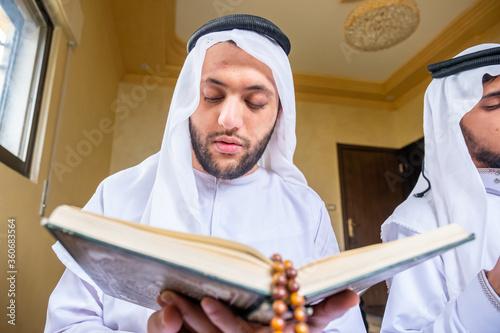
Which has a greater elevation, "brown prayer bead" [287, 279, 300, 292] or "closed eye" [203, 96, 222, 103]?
"closed eye" [203, 96, 222, 103]

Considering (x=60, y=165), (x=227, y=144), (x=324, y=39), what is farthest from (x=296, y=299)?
(x=324, y=39)

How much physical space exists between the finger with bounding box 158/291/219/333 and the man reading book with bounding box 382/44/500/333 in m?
Result: 0.67

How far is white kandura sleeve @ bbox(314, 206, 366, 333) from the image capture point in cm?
99

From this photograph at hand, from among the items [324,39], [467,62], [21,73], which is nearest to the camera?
[467,62]

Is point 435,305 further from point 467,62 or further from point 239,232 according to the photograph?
point 467,62

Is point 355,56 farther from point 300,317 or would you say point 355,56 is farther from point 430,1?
point 300,317

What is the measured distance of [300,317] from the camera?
1.59 feet

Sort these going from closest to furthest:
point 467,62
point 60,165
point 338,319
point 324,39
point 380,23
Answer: point 338,319 → point 467,62 → point 60,165 → point 380,23 → point 324,39

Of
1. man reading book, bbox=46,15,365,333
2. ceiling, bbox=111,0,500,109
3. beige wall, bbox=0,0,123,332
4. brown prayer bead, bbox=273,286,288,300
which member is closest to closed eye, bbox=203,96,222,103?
man reading book, bbox=46,15,365,333

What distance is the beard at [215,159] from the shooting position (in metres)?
1.15

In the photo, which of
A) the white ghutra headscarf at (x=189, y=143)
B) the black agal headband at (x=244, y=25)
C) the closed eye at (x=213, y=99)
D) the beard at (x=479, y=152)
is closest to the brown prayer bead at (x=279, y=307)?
the white ghutra headscarf at (x=189, y=143)

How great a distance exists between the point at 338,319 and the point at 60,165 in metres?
2.41

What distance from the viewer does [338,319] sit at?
100cm

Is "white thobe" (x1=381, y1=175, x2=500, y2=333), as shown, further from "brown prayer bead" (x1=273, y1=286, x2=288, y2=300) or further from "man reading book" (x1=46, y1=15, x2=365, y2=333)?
"brown prayer bead" (x1=273, y1=286, x2=288, y2=300)
